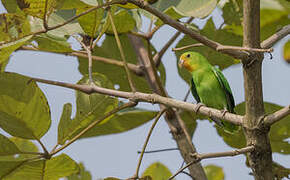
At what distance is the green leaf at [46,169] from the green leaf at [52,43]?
46cm

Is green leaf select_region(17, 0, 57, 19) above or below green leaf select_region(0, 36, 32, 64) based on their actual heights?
above

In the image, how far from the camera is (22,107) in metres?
1.68

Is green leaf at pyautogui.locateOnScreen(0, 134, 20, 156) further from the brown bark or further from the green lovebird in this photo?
the green lovebird

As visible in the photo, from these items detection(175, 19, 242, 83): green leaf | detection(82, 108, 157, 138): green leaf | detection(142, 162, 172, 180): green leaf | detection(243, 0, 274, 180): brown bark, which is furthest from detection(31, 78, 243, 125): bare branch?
detection(142, 162, 172, 180): green leaf

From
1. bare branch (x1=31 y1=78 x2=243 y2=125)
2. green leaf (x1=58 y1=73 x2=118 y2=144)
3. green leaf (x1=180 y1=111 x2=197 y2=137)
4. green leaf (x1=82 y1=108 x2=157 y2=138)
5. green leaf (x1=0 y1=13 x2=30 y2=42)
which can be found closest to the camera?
bare branch (x1=31 y1=78 x2=243 y2=125)

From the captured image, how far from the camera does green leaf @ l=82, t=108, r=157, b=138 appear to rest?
2.15 meters

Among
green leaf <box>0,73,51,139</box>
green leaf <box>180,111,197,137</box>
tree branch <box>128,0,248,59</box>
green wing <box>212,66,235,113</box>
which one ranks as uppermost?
green wing <box>212,66,235,113</box>

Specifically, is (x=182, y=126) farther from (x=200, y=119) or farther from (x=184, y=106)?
(x=184, y=106)

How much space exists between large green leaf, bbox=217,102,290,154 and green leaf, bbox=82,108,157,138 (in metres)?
0.41

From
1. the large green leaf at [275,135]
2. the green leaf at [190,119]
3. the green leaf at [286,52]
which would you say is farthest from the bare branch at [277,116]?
the green leaf at [190,119]

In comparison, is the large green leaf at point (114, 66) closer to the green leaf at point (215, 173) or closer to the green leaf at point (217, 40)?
the green leaf at point (217, 40)

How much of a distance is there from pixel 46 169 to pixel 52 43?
530 mm

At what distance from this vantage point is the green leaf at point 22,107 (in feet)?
5.47

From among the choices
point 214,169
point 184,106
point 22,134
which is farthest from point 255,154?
point 214,169
